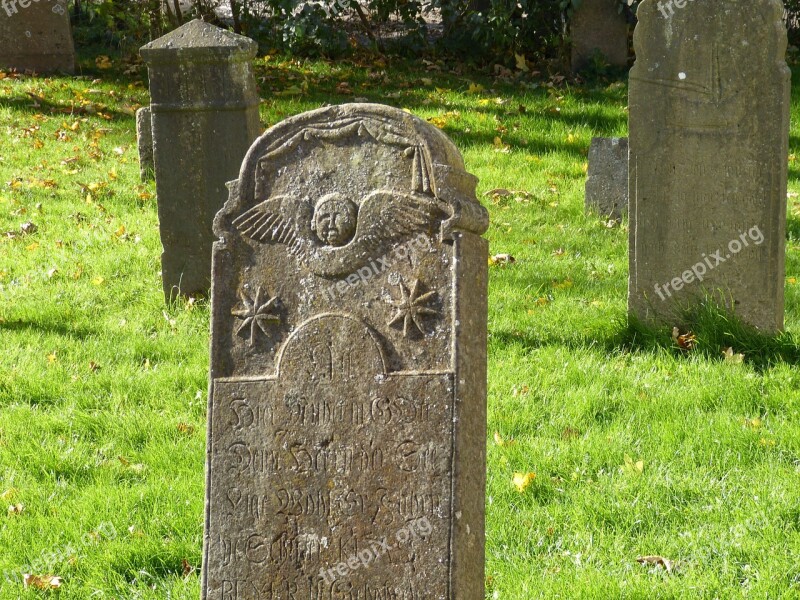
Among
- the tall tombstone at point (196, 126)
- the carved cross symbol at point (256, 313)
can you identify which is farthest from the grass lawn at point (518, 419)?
the carved cross symbol at point (256, 313)

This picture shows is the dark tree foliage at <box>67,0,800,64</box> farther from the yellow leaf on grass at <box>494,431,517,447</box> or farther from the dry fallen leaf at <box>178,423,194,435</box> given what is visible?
the dry fallen leaf at <box>178,423,194,435</box>

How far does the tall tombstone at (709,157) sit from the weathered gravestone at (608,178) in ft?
7.07

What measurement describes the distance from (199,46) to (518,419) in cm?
308

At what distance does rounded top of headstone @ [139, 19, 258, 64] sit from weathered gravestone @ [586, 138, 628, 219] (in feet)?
9.76

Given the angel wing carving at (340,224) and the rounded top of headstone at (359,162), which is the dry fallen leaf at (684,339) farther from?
the angel wing carving at (340,224)

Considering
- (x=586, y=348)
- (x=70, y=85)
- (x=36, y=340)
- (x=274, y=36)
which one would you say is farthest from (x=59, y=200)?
(x=274, y=36)

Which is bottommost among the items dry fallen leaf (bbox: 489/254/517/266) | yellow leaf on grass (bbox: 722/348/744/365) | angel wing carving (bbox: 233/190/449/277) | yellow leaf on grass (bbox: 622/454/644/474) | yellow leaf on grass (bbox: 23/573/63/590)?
yellow leaf on grass (bbox: 23/573/63/590)

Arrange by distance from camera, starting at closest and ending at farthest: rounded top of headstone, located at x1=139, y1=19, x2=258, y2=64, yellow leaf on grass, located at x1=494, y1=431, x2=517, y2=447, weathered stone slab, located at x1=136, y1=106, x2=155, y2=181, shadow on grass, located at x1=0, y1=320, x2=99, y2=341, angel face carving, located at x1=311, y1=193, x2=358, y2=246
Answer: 1. angel face carving, located at x1=311, y1=193, x2=358, y2=246
2. yellow leaf on grass, located at x1=494, y1=431, x2=517, y2=447
3. shadow on grass, located at x1=0, y1=320, x2=99, y2=341
4. rounded top of headstone, located at x1=139, y1=19, x2=258, y2=64
5. weathered stone slab, located at x1=136, y1=106, x2=155, y2=181

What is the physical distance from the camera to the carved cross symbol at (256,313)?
325 cm

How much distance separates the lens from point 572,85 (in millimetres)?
12375

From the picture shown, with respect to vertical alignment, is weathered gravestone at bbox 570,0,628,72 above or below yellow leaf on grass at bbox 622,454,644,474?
above

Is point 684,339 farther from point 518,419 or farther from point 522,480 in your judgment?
point 522,480

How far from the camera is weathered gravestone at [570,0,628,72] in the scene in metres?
12.5

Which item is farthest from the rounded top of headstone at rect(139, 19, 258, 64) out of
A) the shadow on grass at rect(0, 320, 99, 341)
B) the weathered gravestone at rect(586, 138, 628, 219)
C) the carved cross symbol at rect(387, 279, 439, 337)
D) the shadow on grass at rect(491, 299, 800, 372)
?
the carved cross symbol at rect(387, 279, 439, 337)
